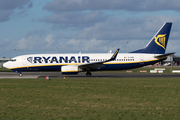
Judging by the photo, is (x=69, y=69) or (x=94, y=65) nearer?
(x=69, y=69)

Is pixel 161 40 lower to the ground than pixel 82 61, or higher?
higher

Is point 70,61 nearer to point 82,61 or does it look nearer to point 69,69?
point 82,61

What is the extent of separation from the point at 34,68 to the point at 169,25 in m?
25.2

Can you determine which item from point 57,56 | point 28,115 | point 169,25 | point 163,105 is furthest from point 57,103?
point 169,25

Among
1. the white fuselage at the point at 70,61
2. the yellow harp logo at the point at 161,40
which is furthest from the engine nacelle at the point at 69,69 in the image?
the yellow harp logo at the point at 161,40

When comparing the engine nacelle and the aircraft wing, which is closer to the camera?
the engine nacelle

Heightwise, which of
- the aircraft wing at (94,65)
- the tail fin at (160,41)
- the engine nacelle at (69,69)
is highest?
the tail fin at (160,41)

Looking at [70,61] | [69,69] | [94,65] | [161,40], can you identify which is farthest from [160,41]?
[69,69]

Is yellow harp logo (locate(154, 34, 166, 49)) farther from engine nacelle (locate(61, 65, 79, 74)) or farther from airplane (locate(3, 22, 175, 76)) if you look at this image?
engine nacelle (locate(61, 65, 79, 74))

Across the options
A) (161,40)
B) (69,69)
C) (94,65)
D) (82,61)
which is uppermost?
(161,40)

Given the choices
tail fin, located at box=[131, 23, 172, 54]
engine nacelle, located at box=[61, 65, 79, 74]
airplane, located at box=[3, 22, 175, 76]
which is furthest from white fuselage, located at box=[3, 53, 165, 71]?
engine nacelle, located at box=[61, 65, 79, 74]

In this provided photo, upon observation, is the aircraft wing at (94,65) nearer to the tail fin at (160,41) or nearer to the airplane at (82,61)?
the airplane at (82,61)

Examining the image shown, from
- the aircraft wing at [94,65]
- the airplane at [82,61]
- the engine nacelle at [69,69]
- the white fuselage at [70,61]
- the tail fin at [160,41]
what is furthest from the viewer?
the tail fin at [160,41]

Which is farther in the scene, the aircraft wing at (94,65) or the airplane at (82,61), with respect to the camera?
the airplane at (82,61)
